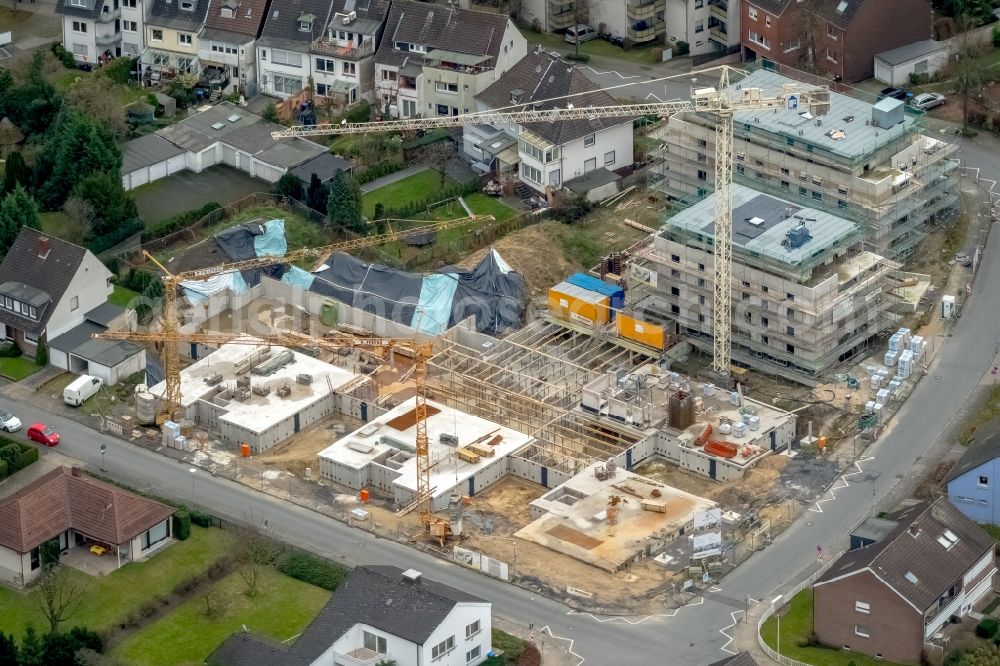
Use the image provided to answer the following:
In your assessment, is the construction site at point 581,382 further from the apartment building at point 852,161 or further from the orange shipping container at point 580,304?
the apartment building at point 852,161

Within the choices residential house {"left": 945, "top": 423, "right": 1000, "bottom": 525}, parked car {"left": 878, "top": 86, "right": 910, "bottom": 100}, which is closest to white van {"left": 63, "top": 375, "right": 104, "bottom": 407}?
residential house {"left": 945, "top": 423, "right": 1000, "bottom": 525}

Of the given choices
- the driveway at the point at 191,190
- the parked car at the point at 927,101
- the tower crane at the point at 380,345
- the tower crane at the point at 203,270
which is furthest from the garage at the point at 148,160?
the parked car at the point at 927,101

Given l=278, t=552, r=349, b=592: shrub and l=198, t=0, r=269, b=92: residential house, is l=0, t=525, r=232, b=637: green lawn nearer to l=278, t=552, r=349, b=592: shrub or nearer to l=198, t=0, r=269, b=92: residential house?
l=278, t=552, r=349, b=592: shrub

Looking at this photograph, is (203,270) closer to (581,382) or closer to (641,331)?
(581,382)

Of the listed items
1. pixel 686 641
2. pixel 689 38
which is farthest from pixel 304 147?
pixel 686 641

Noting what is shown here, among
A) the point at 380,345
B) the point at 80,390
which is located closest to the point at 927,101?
the point at 380,345

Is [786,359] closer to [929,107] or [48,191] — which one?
[929,107]
